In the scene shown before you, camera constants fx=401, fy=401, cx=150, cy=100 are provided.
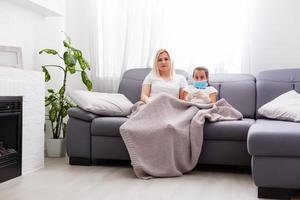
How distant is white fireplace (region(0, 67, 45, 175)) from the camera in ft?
9.15

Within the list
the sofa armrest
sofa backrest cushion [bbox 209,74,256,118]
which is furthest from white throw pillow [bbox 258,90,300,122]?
the sofa armrest

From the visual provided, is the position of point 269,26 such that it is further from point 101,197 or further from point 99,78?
point 101,197

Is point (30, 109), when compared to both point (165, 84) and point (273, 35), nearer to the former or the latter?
point (165, 84)

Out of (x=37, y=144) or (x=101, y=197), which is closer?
(x=101, y=197)

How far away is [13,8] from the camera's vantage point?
355 centimetres

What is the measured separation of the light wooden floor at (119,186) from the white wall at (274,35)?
138 cm

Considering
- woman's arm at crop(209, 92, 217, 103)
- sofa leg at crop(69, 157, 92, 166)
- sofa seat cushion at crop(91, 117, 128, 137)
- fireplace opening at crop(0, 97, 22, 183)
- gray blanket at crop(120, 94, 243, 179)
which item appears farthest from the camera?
woman's arm at crop(209, 92, 217, 103)

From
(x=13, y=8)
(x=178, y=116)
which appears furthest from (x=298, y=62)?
(x=13, y=8)

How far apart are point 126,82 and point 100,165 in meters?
0.94

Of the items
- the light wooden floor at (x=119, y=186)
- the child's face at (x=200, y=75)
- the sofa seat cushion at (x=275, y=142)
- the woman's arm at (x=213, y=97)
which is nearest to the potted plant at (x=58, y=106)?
the light wooden floor at (x=119, y=186)

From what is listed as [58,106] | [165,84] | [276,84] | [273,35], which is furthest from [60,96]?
[273,35]

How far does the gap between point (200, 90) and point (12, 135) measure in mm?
1569

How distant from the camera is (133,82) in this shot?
3.91m

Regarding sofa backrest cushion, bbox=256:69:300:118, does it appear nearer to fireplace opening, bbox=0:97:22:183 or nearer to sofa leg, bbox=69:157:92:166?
sofa leg, bbox=69:157:92:166
